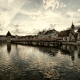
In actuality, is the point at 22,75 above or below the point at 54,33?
below

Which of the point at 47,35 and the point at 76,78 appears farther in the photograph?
the point at 47,35

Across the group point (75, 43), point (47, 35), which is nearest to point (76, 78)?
point (75, 43)

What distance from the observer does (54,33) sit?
12212cm

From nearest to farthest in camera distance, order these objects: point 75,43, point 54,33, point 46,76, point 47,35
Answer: point 46,76
point 75,43
point 54,33
point 47,35

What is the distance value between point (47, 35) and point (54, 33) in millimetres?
12934

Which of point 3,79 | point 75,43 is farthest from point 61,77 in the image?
point 75,43

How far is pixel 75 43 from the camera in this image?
227ft

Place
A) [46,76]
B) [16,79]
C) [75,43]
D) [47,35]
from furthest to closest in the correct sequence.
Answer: [47,35], [75,43], [46,76], [16,79]

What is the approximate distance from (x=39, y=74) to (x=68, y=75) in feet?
13.2

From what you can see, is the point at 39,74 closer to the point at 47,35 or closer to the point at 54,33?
the point at 54,33

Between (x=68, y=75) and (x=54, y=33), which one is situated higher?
(x=54, y=33)

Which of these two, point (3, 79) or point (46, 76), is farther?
point (46, 76)

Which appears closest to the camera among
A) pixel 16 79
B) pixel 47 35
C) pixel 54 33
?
pixel 16 79

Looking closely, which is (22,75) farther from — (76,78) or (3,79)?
(76,78)
